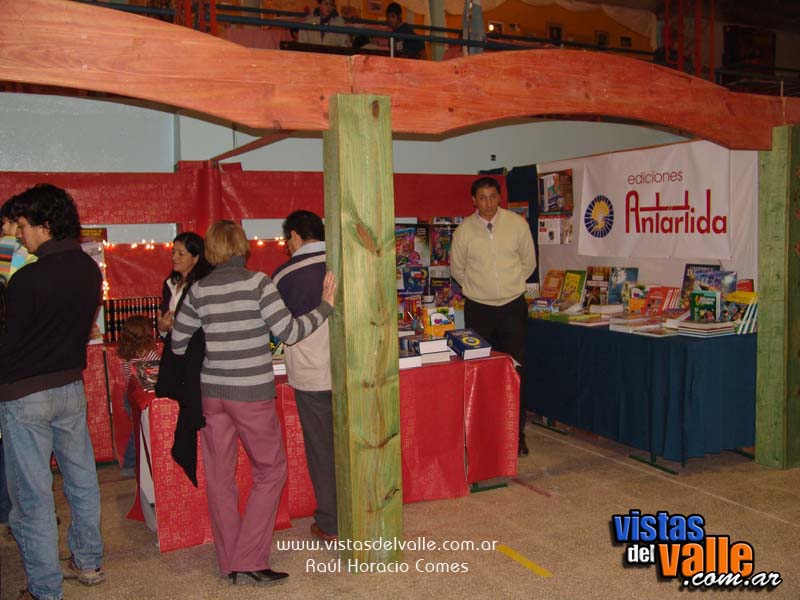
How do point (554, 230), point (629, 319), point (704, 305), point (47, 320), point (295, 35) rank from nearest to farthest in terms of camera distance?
point (47, 320)
point (704, 305)
point (629, 319)
point (554, 230)
point (295, 35)

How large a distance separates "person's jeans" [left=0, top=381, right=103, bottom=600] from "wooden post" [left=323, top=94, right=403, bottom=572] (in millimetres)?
1112

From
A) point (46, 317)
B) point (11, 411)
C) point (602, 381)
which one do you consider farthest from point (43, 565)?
point (602, 381)

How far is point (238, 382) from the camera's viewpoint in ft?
10.5

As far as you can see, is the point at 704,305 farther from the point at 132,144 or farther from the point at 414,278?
the point at 132,144

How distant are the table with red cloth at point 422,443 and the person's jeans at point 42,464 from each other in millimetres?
495

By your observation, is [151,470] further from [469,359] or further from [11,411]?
[469,359]

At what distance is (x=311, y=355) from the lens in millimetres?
3572

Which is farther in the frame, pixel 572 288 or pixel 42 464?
pixel 572 288

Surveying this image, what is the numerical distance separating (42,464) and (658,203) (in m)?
4.31

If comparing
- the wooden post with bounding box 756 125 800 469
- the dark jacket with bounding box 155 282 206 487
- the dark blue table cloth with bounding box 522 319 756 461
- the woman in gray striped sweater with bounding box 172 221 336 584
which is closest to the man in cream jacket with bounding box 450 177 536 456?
the dark blue table cloth with bounding box 522 319 756 461

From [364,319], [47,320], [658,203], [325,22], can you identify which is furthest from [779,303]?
[325,22]

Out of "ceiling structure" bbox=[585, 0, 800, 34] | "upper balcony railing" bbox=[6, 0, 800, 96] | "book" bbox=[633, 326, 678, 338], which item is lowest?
"book" bbox=[633, 326, 678, 338]

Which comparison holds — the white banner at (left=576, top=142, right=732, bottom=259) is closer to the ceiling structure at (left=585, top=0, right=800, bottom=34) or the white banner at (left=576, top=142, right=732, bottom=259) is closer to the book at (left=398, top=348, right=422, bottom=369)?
the book at (left=398, top=348, right=422, bottom=369)

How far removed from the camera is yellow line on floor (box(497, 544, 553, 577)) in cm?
338
